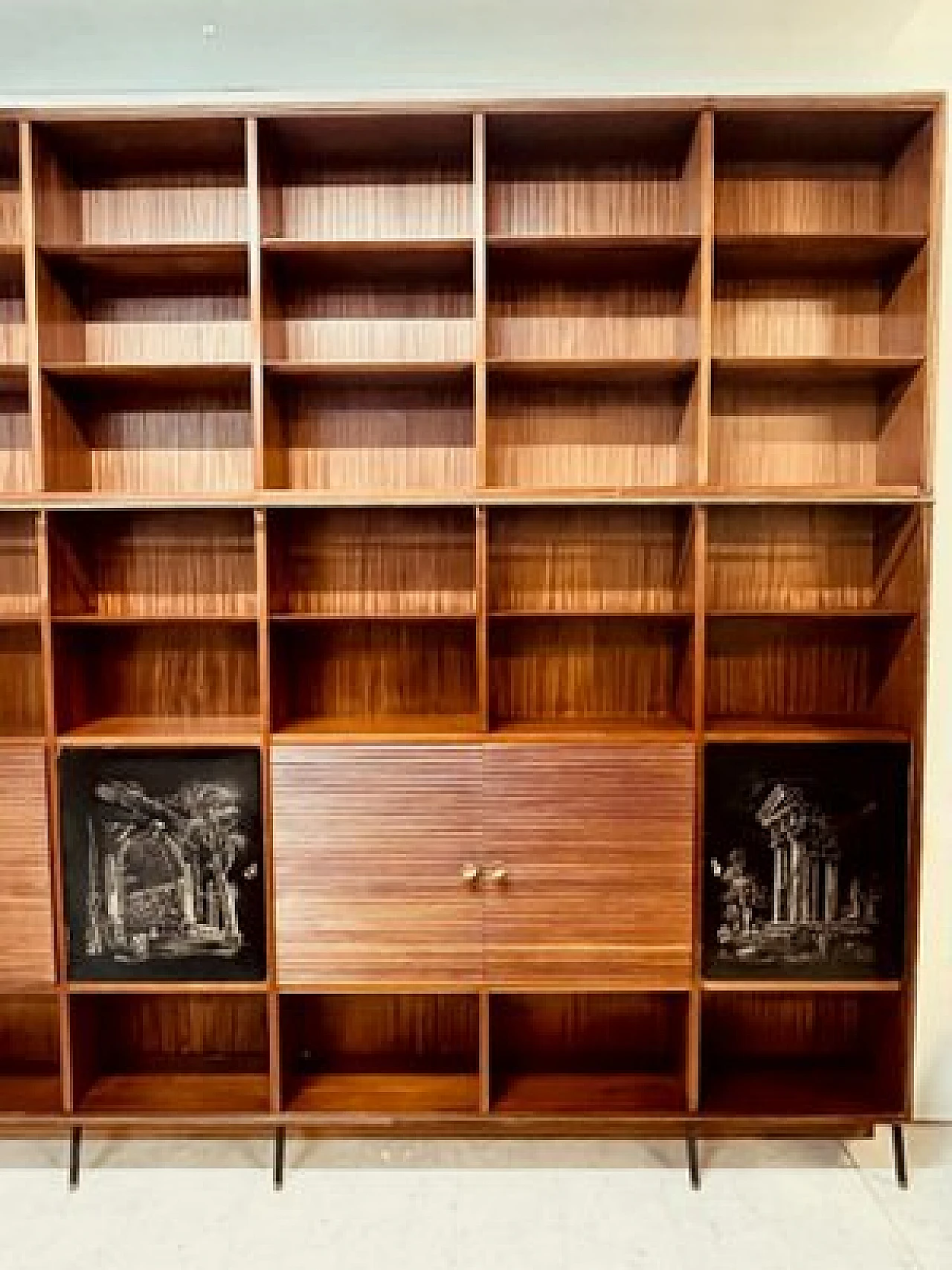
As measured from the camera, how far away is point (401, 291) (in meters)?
2.21

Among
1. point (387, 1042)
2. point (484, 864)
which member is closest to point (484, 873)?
point (484, 864)

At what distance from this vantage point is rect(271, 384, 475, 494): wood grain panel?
223cm

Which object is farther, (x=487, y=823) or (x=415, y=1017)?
(x=415, y=1017)

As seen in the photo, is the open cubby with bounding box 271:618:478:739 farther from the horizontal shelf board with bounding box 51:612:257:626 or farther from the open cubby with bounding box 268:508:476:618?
the horizontal shelf board with bounding box 51:612:257:626

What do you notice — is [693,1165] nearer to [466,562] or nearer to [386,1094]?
[386,1094]

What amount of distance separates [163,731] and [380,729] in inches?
21.6

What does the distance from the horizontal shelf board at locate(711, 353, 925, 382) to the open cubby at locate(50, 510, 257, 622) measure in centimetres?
130

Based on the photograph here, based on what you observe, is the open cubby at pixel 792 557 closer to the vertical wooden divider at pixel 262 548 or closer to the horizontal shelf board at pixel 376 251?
the horizontal shelf board at pixel 376 251

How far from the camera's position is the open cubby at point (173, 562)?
225cm

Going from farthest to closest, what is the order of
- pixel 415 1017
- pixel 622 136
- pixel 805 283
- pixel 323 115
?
pixel 415 1017, pixel 805 283, pixel 622 136, pixel 323 115

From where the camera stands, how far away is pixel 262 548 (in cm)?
199

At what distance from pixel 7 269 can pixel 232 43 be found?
2.66 feet
